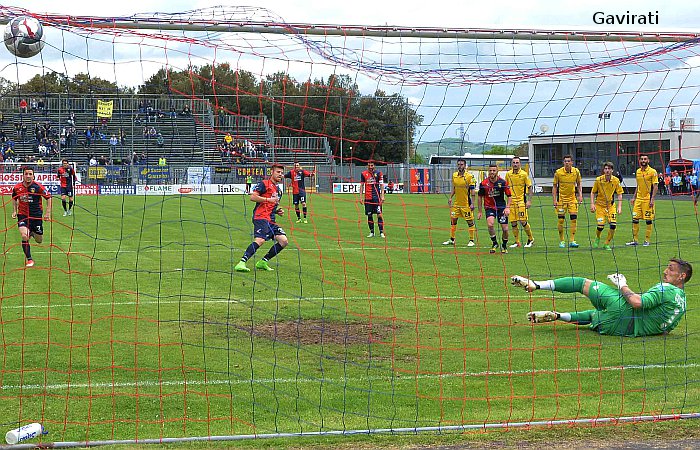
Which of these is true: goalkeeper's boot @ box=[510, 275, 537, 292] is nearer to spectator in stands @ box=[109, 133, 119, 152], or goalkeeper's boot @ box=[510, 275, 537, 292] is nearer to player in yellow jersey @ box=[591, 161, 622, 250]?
spectator in stands @ box=[109, 133, 119, 152]

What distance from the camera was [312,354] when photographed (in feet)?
29.2

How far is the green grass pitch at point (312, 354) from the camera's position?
6953 millimetres

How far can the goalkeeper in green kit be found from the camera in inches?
366

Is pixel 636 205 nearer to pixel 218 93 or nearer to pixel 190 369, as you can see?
pixel 218 93

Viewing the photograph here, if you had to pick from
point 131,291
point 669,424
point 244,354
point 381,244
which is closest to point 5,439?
point 244,354

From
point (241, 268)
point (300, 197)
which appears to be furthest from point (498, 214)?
point (300, 197)

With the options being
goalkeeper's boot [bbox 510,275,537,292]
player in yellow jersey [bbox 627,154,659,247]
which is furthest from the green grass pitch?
player in yellow jersey [bbox 627,154,659,247]

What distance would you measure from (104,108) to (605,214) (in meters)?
12.2

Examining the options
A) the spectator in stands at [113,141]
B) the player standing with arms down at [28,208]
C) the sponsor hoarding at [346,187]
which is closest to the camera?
the player standing with arms down at [28,208]

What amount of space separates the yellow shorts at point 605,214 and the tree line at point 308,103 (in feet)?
33.9

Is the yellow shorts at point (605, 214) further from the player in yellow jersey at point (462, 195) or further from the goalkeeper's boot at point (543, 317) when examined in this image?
the goalkeeper's boot at point (543, 317)

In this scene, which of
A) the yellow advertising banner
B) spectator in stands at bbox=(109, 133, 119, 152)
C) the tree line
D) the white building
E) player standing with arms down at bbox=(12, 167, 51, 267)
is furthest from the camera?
spectator in stands at bbox=(109, 133, 119, 152)

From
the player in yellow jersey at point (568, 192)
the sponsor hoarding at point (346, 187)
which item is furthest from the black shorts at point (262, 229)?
the sponsor hoarding at point (346, 187)

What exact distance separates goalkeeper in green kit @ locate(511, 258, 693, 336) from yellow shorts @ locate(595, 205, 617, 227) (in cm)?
1030
